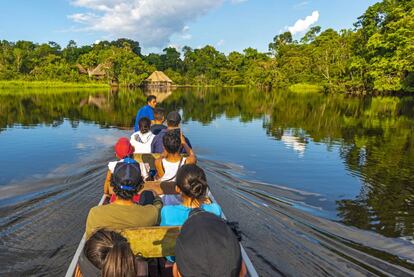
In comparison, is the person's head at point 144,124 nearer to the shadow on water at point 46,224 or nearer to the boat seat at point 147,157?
the boat seat at point 147,157

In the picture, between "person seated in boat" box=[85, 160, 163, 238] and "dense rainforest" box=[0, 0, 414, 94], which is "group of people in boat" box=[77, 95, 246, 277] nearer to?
"person seated in boat" box=[85, 160, 163, 238]

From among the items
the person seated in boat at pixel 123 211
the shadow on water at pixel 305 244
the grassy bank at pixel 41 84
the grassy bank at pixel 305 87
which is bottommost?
the shadow on water at pixel 305 244

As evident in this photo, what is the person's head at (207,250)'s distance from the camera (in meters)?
2.02

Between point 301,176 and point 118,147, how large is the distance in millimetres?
7014

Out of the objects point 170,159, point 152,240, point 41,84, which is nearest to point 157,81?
point 41,84

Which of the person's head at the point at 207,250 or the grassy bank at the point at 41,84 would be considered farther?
the grassy bank at the point at 41,84

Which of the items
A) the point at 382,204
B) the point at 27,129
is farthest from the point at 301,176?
the point at 27,129

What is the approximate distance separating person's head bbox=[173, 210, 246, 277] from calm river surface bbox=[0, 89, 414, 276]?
3.06 metres

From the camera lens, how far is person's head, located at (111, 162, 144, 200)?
3.12 metres

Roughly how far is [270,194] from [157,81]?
91178 millimetres

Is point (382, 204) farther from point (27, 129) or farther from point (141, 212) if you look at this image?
point (27, 129)

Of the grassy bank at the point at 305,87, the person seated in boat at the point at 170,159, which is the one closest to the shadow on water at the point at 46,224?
the person seated in boat at the point at 170,159

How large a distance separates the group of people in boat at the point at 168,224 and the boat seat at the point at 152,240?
100mm

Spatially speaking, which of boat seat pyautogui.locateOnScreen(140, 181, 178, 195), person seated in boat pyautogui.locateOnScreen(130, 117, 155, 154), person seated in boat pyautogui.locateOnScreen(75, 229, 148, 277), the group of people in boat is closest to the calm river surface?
person seated in boat pyautogui.locateOnScreen(130, 117, 155, 154)
